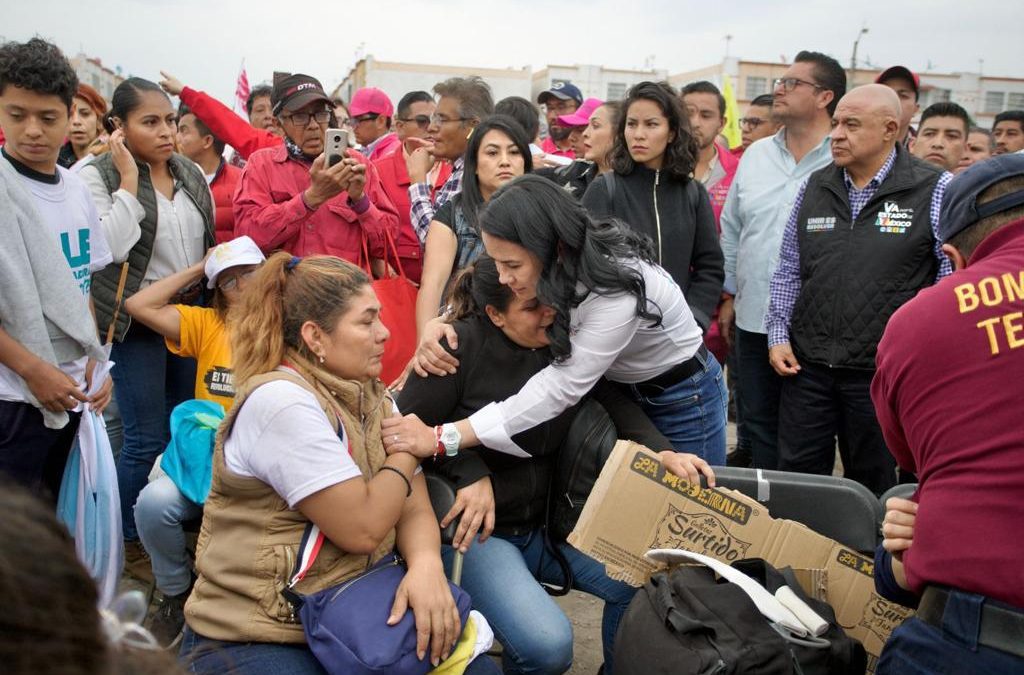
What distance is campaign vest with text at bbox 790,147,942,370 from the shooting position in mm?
3721

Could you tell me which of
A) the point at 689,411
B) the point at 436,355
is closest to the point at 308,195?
the point at 436,355

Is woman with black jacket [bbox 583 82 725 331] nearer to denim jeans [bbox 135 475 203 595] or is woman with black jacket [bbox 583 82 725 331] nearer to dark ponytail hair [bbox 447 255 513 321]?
dark ponytail hair [bbox 447 255 513 321]

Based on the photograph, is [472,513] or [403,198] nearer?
[472,513]

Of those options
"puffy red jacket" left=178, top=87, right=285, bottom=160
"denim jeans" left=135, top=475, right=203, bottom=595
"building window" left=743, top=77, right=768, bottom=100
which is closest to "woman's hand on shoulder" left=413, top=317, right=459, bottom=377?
"denim jeans" left=135, top=475, right=203, bottom=595

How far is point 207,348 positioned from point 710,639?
2.54 m

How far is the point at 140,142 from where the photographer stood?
13.4 ft

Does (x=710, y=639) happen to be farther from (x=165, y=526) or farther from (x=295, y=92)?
(x=295, y=92)

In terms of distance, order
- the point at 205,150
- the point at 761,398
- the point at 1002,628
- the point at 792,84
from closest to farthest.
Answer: the point at 1002,628 → the point at 761,398 → the point at 792,84 → the point at 205,150

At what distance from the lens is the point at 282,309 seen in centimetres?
243

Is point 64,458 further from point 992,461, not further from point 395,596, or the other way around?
point 992,461

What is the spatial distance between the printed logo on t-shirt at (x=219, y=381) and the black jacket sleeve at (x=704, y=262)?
6.97ft

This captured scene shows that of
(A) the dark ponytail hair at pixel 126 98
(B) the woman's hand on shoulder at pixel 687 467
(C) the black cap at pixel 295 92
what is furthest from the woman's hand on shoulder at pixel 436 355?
(A) the dark ponytail hair at pixel 126 98

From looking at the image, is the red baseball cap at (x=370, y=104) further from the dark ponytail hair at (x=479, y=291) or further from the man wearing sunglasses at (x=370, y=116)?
the dark ponytail hair at (x=479, y=291)

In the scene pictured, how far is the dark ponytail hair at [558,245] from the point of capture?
2.75 meters
